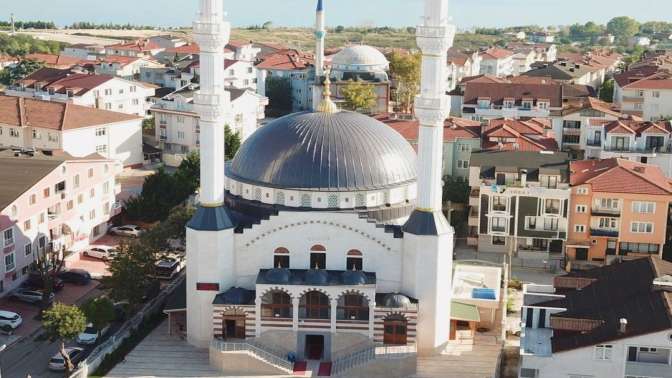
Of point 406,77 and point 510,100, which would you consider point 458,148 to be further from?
point 406,77

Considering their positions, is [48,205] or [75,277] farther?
[48,205]

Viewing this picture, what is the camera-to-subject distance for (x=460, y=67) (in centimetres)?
12200

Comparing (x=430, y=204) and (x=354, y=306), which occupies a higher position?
(x=430, y=204)

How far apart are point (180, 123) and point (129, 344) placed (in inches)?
1604

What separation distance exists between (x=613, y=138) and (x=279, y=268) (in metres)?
33.7

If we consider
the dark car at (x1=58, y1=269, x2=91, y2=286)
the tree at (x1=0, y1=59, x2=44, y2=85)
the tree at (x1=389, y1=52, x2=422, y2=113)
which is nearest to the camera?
the dark car at (x1=58, y1=269, x2=91, y2=286)

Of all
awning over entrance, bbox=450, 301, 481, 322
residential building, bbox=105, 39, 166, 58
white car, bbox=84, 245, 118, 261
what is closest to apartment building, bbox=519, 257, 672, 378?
awning over entrance, bbox=450, 301, 481, 322

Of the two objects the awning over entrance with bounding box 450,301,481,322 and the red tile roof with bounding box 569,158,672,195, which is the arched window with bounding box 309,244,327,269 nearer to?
the awning over entrance with bounding box 450,301,481,322

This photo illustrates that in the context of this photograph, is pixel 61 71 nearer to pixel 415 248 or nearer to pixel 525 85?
pixel 525 85

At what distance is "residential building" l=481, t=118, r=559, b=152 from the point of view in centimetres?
6431

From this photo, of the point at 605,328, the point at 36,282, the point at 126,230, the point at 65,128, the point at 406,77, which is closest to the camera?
the point at 605,328

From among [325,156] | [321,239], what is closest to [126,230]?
[325,156]

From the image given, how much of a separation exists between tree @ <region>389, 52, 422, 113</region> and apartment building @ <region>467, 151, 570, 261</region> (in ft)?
161

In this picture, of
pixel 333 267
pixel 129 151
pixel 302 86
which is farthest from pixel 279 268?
pixel 302 86
